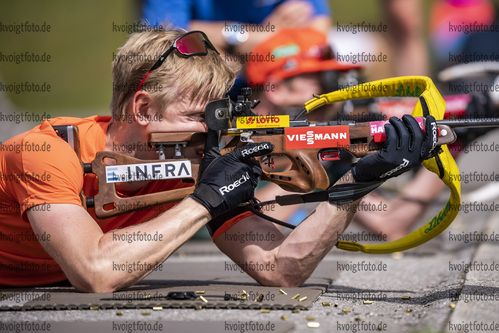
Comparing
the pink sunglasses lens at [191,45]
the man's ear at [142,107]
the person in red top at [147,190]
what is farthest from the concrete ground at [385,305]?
the pink sunglasses lens at [191,45]

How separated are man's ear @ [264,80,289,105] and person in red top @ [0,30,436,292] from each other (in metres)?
2.73

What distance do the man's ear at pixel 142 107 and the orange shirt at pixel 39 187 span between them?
→ 0.84 feet

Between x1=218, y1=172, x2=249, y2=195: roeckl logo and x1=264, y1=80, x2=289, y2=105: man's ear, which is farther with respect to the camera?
x1=264, y1=80, x2=289, y2=105: man's ear

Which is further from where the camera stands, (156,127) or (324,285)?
(324,285)

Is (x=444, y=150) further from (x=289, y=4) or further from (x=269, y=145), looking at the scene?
(x=289, y=4)

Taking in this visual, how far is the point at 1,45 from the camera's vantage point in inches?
648

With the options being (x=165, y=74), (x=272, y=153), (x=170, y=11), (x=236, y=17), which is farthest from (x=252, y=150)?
(x=236, y=17)

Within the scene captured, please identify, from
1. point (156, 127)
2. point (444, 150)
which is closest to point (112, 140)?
point (156, 127)

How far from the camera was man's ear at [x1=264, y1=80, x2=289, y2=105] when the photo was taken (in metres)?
7.03

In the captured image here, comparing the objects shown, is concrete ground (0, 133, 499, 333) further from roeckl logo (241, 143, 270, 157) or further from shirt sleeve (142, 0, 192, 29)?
shirt sleeve (142, 0, 192, 29)

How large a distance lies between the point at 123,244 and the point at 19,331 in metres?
0.68

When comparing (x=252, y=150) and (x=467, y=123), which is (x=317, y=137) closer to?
(x=252, y=150)

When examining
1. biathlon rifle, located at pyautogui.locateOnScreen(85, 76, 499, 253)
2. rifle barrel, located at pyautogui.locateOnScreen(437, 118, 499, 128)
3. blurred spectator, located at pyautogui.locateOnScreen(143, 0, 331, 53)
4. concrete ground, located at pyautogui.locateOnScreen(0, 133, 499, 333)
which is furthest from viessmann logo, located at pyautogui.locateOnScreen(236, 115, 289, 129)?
blurred spectator, located at pyautogui.locateOnScreen(143, 0, 331, 53)

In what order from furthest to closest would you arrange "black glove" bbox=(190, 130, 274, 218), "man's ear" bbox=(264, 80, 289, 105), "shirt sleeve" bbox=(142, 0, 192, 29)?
"man's ear" bbox=(264, 80, 289, 105) → "shirt sleeve" bbox=(142, 0, 192, 29) → "black glove" bbox=(190, 130, 274, 218)
